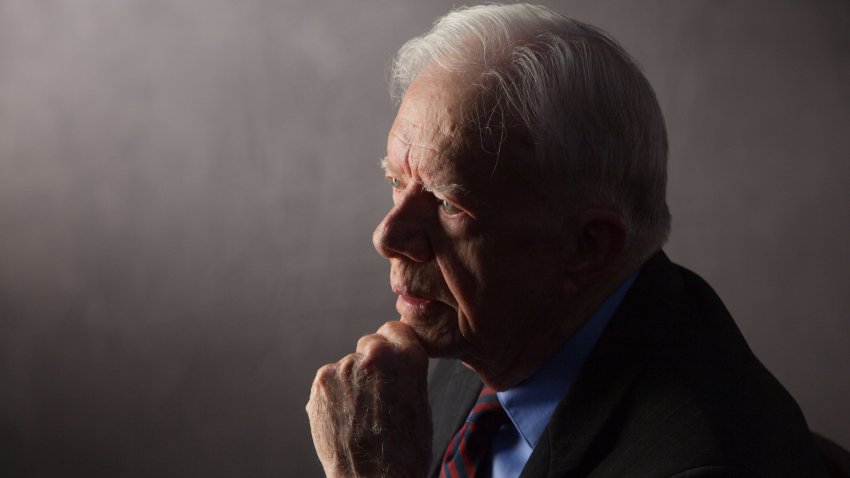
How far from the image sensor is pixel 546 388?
4.04 feet

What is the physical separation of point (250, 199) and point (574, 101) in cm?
115

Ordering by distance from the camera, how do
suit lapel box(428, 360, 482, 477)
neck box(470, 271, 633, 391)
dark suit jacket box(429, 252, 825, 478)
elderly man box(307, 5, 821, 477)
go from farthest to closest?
1. suit lapel box(428, 360, 482, 477)
2. neck box(470, 271, 633, 391)
3. elderly man box(307, 5, 821, 477)
4. dark suit jacket box(429, 252, 825, 478)

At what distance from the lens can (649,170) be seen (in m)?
1.16

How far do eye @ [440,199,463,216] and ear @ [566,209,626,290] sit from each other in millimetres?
165

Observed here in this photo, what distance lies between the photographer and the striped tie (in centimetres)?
132

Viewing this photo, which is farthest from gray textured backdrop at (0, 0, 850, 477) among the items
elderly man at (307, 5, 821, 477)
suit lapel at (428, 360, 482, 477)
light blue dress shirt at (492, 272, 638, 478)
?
light blue dress shirt at (492, 272, 638, 478)

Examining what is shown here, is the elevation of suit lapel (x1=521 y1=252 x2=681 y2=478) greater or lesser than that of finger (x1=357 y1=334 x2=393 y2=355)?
lesser

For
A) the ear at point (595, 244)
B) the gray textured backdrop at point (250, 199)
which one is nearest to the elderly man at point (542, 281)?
the ear at point (595, 244)

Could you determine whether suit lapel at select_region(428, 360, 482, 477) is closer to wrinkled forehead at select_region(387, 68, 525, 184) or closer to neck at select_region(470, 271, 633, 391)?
neck at select_region(470, 271, 633, 391)

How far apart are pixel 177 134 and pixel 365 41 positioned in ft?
1.66

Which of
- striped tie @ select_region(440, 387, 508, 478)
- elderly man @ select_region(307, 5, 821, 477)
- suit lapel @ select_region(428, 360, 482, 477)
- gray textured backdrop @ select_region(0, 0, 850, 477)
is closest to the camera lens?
elderly man @ select_region(307, 5, 821, 477)

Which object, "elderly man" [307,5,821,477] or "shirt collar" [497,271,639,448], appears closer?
"elderly man" [307,5,821,477]

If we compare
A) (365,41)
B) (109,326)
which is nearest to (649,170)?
(365,41)

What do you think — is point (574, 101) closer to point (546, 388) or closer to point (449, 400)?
point (546, 388)
